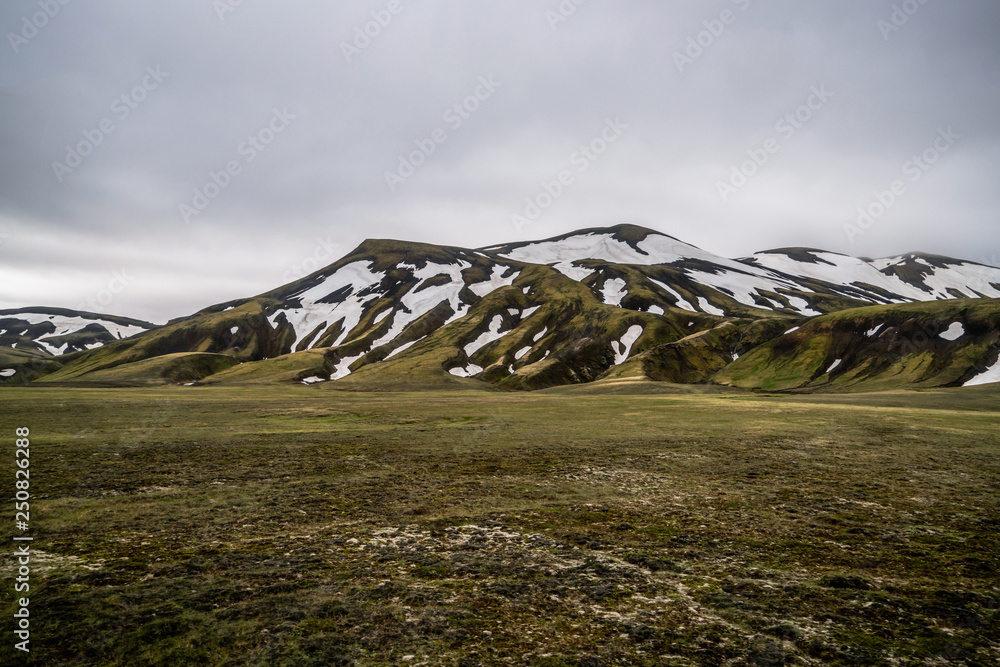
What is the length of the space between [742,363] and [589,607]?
12609 cm

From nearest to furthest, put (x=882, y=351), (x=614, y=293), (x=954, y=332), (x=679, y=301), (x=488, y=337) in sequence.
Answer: (x=954, y=332)
(x=882, y=351)
(x=488, y=337)
(x=679, y=301)
(x=614, y=293)

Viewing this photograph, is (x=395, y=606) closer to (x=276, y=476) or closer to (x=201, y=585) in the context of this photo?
(x=201, y=585)

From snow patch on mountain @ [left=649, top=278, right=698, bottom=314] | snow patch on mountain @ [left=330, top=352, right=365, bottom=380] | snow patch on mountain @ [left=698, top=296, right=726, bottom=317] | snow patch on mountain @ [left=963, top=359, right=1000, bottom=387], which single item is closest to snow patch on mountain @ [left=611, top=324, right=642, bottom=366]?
snow patch on mountain @ [left=649, top=278, right=698, bottom=314]

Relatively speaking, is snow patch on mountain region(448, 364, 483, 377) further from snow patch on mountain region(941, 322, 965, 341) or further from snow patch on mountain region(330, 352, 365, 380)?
snow patch on mountain region(941, 322, 965, 341)

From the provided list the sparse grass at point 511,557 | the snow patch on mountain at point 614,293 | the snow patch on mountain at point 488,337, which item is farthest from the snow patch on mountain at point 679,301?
the sparse grass at point 511,557

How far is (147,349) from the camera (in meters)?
169

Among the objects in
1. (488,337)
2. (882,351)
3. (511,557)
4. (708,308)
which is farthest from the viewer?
(708,308)

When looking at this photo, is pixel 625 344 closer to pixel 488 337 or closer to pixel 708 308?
pixel 488 337

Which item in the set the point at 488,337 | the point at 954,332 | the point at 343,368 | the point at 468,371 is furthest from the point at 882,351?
the point at 343,368

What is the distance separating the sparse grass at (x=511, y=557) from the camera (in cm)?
766

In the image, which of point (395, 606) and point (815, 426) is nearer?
point (395, 606)

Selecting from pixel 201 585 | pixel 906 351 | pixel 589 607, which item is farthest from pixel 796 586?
pixel 906 351

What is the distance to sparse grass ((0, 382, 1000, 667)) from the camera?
25.1ft

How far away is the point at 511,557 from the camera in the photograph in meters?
11.5
